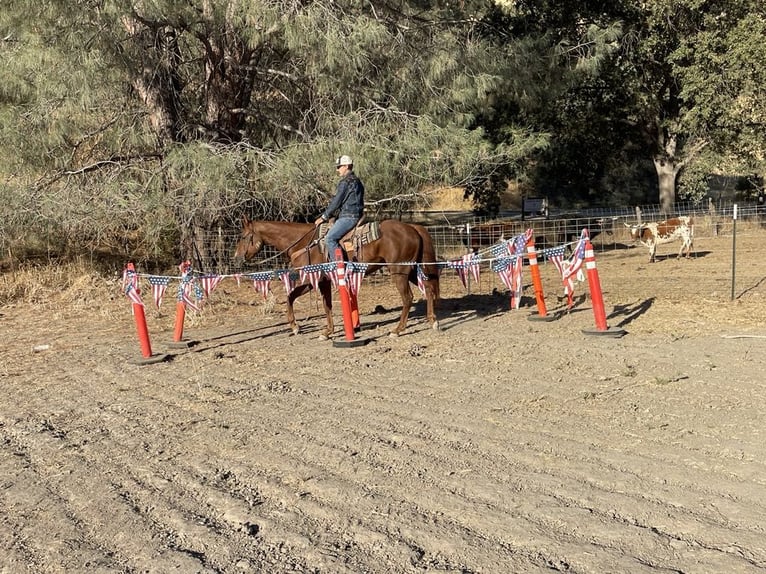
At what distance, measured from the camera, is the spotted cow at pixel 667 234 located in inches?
765

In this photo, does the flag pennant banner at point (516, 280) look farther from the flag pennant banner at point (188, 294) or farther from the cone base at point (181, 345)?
the cone base at point (181, 345)

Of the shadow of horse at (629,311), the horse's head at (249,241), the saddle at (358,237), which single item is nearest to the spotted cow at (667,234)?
the shadow of horse at (629,311)

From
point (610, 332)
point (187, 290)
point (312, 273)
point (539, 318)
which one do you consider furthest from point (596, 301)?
point (187, 290)

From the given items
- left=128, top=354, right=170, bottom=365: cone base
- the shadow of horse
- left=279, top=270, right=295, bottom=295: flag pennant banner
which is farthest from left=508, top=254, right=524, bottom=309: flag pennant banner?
left=128, top=354, right=170, bottom=365: cone base

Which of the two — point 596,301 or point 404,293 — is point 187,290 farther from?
point 596,301

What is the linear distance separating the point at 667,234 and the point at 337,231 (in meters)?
12.4

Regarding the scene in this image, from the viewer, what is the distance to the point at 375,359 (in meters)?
8.89

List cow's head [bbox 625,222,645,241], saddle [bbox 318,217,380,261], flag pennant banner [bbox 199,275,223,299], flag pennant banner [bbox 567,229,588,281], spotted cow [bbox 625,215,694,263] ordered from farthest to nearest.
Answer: cow's head [bbox 625,222,645,241]
spotted cow [bbox 625,215,694,263]
saddle [bbox 318,217,380,261]
flag pennant banner [bbox 199,275,223,299]
flag pennant banner [bbox 567,229,588,281]

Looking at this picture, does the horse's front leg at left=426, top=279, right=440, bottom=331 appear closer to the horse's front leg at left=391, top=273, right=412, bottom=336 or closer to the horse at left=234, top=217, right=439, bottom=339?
the horse at left=234, top=217, right=439, bottom=339

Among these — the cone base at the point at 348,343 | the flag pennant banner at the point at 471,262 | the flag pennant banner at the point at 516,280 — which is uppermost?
the flag pennant banner at the point at 471,262

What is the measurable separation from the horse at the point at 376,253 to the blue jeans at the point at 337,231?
0.34m

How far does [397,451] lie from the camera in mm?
5355

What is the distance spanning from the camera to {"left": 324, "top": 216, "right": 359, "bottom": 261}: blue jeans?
10.3 m

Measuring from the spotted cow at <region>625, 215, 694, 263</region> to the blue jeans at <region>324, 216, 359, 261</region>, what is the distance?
38.7 ft
